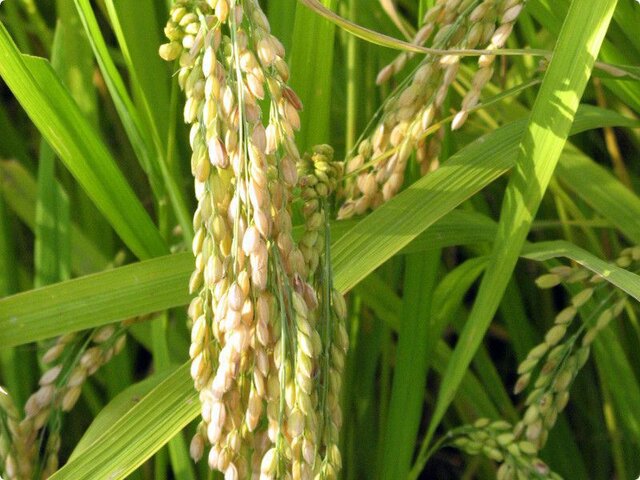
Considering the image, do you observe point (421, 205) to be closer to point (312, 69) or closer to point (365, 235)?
point (365, 235)

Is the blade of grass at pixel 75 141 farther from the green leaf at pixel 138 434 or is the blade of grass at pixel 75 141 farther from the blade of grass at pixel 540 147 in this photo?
the blade of grass at pixel 540 147

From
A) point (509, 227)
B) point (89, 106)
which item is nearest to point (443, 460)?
point (509, 227)

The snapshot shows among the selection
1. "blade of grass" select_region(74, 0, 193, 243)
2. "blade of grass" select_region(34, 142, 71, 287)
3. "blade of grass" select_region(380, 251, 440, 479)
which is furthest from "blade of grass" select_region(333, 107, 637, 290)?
"blade of grass" select_region(34, 142, 71, 287)

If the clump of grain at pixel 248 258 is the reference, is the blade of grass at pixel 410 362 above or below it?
below

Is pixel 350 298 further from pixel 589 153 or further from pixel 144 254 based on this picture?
pixel 589 153

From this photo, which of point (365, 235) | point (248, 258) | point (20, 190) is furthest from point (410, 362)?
point (20, 190)

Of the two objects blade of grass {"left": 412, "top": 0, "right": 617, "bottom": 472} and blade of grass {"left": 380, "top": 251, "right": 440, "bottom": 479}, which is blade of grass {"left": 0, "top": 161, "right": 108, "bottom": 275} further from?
blade of grass {"left": 412, "top": 0, "right": 617, "bottom": 472}

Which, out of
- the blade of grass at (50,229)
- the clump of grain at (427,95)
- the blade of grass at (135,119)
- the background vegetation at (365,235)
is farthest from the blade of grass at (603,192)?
the blade of grass at (50,229)
